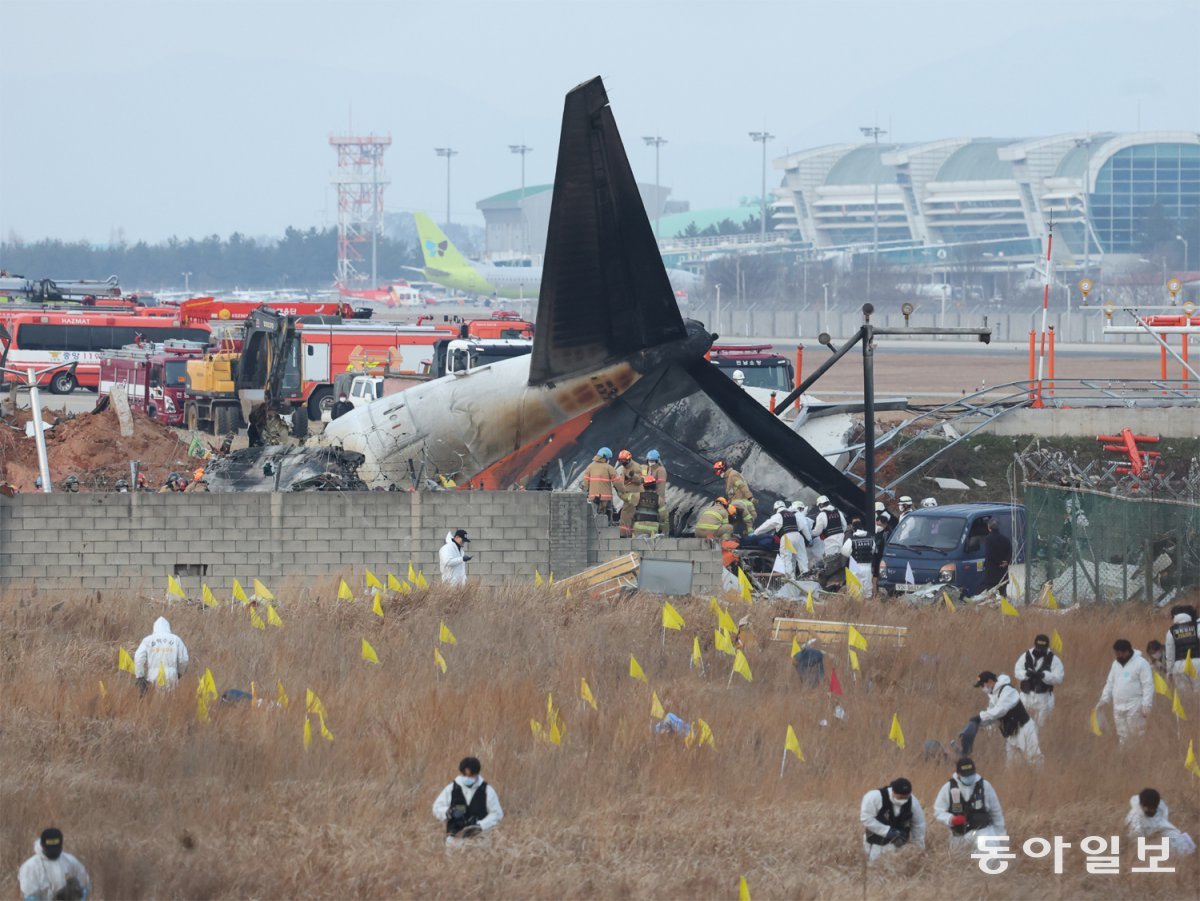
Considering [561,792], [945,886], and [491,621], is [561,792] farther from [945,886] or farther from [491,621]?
[491,621]

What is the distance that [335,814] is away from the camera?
43.6 ft

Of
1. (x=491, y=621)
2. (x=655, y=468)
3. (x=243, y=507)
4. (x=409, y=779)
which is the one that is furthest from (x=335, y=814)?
(x=655, y=468)

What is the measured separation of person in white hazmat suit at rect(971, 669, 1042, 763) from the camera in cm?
1466

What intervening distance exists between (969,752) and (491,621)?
7078mm

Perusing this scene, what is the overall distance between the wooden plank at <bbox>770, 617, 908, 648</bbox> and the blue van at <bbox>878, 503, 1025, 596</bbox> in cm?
352

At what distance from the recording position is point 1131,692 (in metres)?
15.4

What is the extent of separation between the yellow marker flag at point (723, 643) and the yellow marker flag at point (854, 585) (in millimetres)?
3878

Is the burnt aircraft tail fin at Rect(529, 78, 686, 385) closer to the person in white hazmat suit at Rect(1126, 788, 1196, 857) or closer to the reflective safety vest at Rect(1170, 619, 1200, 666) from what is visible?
the reflective safety vest at Rect(1170, 619, 1200, 666)

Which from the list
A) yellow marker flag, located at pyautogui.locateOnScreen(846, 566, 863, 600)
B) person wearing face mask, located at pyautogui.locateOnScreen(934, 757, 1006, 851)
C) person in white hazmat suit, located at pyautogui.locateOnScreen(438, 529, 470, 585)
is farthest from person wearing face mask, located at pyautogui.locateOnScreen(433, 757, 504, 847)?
yellow marker flag, located at pyautogui.locateOnScreen(846, 566, 863, 600)

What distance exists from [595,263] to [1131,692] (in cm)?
1194

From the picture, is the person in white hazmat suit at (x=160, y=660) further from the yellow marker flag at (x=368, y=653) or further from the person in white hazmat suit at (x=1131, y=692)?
the person in white hazmat suit at (x=1131, y=692)

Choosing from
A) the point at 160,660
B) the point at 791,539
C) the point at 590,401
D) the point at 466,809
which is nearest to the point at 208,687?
the point at 160,660

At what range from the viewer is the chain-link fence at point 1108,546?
2119 centimetres

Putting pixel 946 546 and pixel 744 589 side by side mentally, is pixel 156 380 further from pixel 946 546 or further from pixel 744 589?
pixel 744 589
